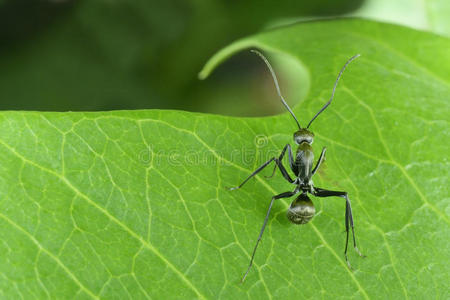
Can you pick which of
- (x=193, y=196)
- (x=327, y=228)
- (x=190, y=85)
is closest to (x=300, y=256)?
(x=327, y=228)

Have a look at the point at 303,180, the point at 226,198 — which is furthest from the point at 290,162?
the point at 226,198

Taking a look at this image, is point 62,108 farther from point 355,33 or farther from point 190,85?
point 355,33

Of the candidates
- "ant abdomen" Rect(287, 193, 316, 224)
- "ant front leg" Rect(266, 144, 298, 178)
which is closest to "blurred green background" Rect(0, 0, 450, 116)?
"ant front leg" Rect(266, 144, 298, 178)

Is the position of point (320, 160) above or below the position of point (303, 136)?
below

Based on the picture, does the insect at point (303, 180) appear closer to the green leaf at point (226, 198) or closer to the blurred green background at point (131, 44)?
the green leaf at point (226, 198)

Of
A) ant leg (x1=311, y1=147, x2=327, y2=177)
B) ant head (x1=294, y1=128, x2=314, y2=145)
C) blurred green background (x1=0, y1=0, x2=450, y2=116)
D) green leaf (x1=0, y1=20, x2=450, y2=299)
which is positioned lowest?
green leaf (x1=0, y1=20, x2=450, y2=299)

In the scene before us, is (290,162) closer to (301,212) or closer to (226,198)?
(301,212)

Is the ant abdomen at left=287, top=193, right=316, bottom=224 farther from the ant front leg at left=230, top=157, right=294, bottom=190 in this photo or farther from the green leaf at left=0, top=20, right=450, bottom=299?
the ant front leg at left=230, top=157, right=294, bottom=190
